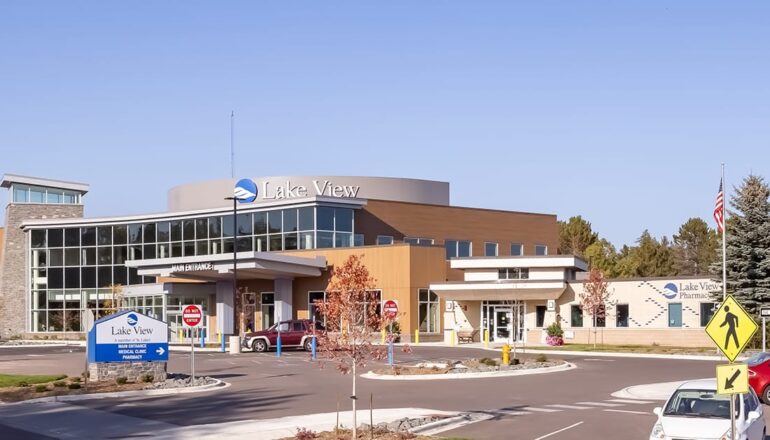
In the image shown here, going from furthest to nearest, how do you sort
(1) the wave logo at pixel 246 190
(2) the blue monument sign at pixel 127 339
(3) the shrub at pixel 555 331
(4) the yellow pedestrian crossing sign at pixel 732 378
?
(1) the wave logo at pixel 246 190 < (3) the shrub at pixel 555 331 < (2) the blue monument sign at pixel 127 339 < (4) the yellow pedestrian crossing sign at pixel 732 378

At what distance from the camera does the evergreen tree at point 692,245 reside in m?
94.7

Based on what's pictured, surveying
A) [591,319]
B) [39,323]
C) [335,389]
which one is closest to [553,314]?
[591,319]

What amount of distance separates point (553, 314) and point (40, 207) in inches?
1809

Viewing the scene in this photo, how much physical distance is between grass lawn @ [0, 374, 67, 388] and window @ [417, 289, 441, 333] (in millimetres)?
31768

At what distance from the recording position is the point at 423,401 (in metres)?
26.4

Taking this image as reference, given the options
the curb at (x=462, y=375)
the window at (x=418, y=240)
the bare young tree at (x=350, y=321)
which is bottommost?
the curb at (x=462, y=375)

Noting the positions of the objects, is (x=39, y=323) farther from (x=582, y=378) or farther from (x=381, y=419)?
(x=381, y=419)

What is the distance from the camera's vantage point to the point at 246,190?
233ft

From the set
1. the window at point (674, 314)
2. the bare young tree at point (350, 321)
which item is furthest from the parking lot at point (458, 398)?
the window at point (674, 314)

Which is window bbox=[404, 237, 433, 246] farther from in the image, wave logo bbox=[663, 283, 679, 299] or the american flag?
the american flag

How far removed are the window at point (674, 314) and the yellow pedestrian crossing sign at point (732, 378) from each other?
4117 cm

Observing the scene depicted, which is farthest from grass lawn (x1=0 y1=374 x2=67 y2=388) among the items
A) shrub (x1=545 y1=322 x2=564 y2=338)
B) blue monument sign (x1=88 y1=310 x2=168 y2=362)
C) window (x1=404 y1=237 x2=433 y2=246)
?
window (x1=404 y1=237 x2=433 y2=246)

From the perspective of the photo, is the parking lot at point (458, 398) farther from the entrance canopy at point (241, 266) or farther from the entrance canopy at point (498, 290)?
the entrance canopy at point (241, 266)

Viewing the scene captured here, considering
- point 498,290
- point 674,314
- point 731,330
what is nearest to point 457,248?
point 498,290
